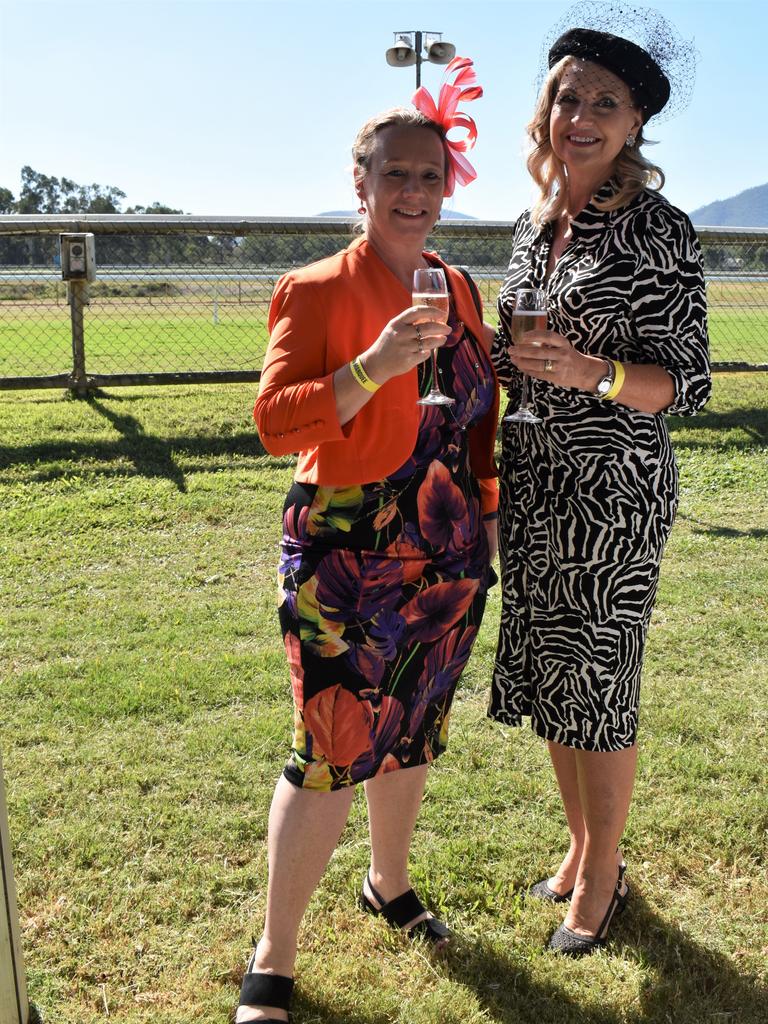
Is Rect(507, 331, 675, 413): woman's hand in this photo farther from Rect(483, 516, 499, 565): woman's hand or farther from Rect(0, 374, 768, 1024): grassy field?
Rect(0, 374, 768, 1024): grassy field

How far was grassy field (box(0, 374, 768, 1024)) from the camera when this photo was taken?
2621mm

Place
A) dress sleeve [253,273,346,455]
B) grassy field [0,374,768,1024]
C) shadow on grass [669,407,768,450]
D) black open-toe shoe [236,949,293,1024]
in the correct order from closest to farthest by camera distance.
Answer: dress sleeve [253,273,346,455]
black open-toe shoe [236,949,293,1024]
grassy field [0,374,768,1024]
shadow on grass [669,407,768,450]

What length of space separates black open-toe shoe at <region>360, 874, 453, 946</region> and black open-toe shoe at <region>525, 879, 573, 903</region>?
330 mm

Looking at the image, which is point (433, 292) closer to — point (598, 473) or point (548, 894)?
point (598, 473)

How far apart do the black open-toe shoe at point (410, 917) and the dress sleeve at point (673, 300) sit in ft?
5.41

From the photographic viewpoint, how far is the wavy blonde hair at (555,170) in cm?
251

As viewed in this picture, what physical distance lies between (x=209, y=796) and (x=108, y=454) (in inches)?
179

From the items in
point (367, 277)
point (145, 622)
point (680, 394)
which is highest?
point (367, 277)

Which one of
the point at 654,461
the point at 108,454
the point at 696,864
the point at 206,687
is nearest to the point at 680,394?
the point at 654,461

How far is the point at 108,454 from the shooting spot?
7465 millimetres

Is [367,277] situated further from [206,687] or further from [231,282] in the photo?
[231,282]

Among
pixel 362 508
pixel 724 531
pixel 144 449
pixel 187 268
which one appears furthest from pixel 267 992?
pixel 187 268

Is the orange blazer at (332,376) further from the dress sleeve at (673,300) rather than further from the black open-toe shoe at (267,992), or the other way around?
the black open-toe shoe at (267,992)

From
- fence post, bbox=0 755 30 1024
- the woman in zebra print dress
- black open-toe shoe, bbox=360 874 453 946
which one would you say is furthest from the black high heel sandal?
fence post, bbox=0 755 30 1024
